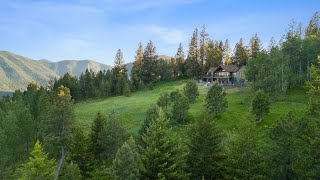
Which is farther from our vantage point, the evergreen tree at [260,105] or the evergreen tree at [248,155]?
the evergreen tree at [260,105]

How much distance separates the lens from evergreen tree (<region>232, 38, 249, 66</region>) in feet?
374

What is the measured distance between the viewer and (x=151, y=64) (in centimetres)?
11444

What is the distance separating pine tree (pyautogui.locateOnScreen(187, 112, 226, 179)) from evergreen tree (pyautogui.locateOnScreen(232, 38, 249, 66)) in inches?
3425

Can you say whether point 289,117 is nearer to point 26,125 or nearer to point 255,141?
point 255,141

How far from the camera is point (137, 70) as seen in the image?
116625mm

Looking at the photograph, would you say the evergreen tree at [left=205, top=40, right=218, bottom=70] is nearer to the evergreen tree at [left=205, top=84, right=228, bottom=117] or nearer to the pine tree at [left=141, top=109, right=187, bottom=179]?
the evergreen tree at [left=205, top=84, right=228, bottom=117]

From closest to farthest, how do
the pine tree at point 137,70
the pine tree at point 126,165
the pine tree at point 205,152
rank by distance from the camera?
the pine tree at point 205,152 < the pine tree at point 126,165 < the pine tree at point 137,70

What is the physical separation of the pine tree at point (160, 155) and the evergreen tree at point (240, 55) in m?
90.5

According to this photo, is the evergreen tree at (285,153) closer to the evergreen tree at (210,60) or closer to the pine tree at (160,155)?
the pine tree at (160,155)

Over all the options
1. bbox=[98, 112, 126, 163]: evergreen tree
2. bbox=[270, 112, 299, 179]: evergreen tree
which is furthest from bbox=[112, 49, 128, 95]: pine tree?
bbox=[270, 112, 299, 179]: evergreen tree

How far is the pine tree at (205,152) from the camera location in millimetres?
30984

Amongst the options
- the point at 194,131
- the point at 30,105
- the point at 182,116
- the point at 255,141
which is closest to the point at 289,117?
the point at 255,141

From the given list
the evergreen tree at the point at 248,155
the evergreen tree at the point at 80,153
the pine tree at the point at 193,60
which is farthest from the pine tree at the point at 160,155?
the pine tree at the point at 193,60

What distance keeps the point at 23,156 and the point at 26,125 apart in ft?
22.6
